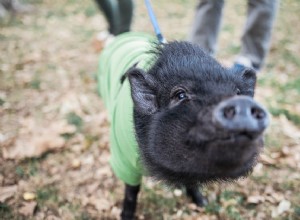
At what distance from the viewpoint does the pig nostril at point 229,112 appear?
1.32 m

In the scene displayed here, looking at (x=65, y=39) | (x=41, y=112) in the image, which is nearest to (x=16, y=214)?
(x=41, y=112)

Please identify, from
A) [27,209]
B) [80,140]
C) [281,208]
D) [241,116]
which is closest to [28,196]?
[27,209]

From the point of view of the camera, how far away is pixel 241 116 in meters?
1.31

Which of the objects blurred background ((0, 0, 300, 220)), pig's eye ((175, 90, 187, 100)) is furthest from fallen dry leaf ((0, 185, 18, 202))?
pig's eye ((175, 90, 187, 100))

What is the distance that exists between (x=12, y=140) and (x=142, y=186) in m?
1.27

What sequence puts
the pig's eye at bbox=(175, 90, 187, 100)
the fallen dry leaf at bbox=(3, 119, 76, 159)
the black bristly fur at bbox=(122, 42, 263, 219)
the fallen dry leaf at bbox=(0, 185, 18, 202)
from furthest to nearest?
the fallen dry leaf at bbox=(3, 119, 76, 159) < the fallen dry leaf at bbox=(0, 185, 18, 202) < the pig's eye at bbox=(175, 90, 187, 100) < the black bristly fur at bbox=(122, 42, 263, 219)

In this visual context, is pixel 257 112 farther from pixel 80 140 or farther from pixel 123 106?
pixel 80 140

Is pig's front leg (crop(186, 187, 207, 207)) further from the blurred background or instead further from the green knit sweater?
the green knit sweater

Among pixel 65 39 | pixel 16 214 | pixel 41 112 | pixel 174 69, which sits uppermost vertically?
pixel 174 69

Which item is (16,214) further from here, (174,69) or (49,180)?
(174,69)

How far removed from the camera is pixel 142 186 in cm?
297

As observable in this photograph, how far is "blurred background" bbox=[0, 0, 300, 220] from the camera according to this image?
109 inches

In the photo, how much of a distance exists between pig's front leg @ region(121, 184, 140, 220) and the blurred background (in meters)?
0.16

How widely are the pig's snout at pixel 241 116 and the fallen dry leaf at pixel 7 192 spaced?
198 cm
